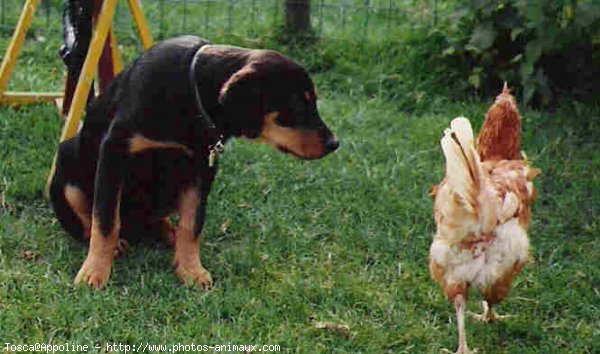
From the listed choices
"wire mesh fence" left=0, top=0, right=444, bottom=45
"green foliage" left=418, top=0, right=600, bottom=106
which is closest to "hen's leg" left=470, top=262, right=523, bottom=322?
"green foliage" left=418, top=0, right=600, bottom=106

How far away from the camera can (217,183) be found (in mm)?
5449

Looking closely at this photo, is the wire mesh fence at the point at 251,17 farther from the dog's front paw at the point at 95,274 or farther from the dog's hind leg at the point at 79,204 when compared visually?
the dog's front paw at the point at 95,274

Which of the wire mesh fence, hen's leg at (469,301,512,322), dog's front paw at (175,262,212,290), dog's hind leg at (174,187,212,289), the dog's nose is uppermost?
the dog's nose

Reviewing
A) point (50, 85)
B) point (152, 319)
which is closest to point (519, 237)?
point (152, 319)

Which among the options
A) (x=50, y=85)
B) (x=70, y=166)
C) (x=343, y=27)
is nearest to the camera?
(x=70, y=166)

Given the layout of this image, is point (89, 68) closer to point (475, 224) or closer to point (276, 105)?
point (276, 105)

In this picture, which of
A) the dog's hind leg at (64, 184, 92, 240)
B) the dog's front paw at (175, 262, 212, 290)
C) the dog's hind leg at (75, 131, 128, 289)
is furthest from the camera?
the dog's hind leg at (64, 184, 92, 240)

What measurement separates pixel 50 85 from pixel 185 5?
4.95 ft

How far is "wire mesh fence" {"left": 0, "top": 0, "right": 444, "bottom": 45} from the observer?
7445 mm

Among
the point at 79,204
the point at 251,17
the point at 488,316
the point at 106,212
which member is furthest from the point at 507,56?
the point at 106,212

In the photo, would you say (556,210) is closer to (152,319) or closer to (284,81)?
(284,81)

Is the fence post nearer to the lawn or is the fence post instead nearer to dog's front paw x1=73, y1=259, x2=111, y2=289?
the lawn

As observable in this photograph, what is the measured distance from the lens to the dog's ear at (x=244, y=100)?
13.1 ft

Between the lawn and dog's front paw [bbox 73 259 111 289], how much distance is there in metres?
0.04
